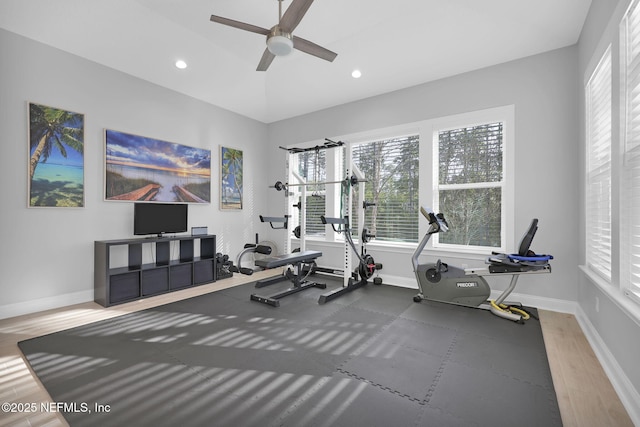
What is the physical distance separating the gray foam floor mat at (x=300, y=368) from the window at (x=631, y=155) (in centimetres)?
94

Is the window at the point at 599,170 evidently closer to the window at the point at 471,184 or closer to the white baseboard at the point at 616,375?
the white baseboard at the point at 616,375

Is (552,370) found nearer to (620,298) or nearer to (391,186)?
(620,298)

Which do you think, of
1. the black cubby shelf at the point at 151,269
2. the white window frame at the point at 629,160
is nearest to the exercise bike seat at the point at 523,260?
the white window frame at the point at 629,160

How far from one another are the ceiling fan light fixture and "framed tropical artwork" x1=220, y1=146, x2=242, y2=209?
3.19m

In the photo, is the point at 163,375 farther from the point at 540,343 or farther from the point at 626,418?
the point at 540,343

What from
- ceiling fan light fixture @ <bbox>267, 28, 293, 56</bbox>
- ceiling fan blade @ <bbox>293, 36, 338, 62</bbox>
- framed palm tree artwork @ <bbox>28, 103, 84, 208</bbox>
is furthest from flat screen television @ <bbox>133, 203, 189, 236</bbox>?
ceiling fan blade @ <bbox>293, 36, 338, 62</bbox>

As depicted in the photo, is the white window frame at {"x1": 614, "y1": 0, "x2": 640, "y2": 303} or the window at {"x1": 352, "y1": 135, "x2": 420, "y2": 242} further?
the window at {"x1": 352, "y1": 135, "x2": 420, "y2": 242}

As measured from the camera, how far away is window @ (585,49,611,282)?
2.51m

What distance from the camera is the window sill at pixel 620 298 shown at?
1760 mm

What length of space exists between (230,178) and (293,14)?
3.73 metres

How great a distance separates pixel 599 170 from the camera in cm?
274

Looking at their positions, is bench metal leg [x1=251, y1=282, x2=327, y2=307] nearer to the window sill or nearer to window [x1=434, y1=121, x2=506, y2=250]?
window [x1=434, y1=121, x2=506, y2=250]

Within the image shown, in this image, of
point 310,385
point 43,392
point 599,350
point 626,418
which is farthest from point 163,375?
point 599,350

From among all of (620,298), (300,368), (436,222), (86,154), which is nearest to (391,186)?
(436,222)
